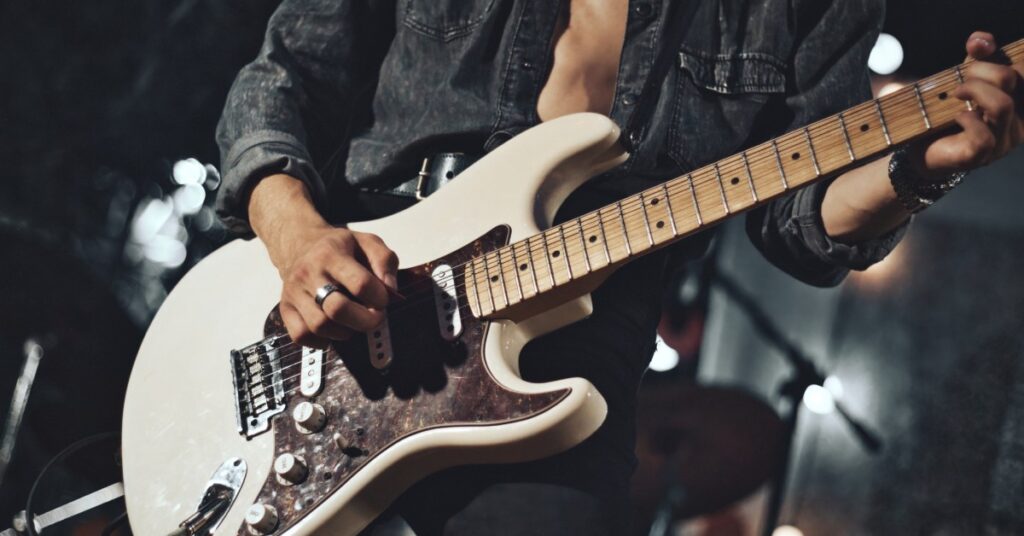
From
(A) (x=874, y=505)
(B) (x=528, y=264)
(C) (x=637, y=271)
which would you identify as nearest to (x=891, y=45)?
(A) (x=874, y=505)

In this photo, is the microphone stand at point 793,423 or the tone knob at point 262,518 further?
the microphone stand at point 793,423

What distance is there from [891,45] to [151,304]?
10.3 ft

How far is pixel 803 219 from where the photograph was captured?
4.29 ft

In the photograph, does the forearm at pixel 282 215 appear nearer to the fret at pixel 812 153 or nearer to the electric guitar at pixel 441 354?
the electric guitar at pixel 441 354

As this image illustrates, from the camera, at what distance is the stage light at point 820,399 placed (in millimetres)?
2994

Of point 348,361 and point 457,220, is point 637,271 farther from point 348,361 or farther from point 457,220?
point 348,361

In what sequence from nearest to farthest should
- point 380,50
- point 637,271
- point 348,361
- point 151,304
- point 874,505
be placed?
point 348,361 → point 637,271 → point 380,50 → point 874,505 → point 151,304

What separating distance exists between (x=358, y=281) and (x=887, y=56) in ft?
8.68

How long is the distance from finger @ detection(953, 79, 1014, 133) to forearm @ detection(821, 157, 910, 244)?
174 millimetres

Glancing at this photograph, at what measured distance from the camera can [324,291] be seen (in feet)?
3.43

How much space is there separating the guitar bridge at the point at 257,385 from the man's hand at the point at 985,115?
0.93m

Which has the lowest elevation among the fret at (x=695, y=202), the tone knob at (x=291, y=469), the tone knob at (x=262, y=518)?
the tone knob at (x=262, y=518)

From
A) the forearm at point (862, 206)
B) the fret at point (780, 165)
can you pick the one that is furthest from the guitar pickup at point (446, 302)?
the forearm at point (862, 206)

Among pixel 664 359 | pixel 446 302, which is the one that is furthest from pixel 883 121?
pixel 664 359
